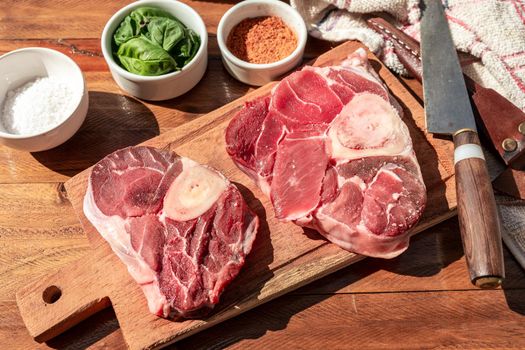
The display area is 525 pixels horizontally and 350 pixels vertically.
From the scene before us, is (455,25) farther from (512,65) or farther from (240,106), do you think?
(240,106)

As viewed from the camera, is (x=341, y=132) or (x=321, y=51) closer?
(x=341, y=132)

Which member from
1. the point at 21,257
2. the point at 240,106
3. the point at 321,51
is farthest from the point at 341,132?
the point at 21,257

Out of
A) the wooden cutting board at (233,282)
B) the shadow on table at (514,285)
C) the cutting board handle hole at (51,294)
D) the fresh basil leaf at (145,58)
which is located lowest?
the cutting board handle hole at (51,294)

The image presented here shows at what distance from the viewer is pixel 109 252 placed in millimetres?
2672

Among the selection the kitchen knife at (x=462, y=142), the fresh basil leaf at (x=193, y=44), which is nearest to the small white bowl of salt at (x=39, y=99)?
the fresh basil leaf at (x=193, y=44)

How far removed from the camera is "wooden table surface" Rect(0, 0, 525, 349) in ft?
8.55

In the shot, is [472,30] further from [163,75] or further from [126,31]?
[126,31]

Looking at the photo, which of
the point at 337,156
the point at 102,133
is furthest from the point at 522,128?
the point at 102,133

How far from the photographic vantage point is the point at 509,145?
275 cm

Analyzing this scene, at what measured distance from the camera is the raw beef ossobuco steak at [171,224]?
2.45 m

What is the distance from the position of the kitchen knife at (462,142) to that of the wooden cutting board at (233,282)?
167 millimetres

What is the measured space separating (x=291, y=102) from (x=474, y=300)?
124 centimetres

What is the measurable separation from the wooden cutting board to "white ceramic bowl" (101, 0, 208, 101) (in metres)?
0.43

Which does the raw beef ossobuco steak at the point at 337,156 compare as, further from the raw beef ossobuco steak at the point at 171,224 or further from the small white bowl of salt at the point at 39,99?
the small white bowl of salt at the point at 39,99
